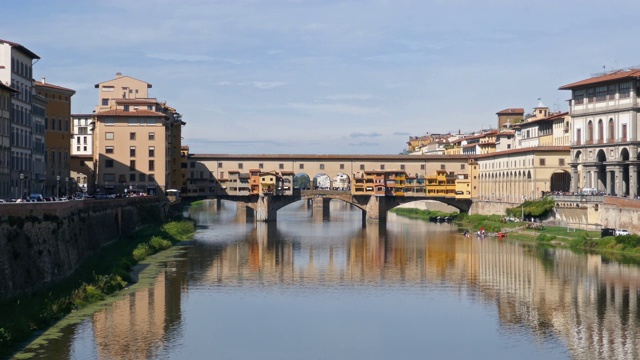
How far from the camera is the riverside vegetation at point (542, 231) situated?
6275 centimetres

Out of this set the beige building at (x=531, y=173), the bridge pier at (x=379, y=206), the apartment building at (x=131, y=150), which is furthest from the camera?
the bridge pier at (x=379, y=206)

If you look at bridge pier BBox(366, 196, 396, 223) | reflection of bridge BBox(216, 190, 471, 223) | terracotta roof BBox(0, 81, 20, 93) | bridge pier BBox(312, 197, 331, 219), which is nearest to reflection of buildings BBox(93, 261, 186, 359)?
terracotta roof BBox(0, 81, 20, 93)

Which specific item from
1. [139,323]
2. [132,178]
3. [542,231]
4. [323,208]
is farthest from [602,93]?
[323,208]

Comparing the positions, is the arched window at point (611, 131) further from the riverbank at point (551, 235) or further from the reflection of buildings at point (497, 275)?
the reflection of buildings at point (497, 275)

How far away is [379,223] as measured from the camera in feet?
340

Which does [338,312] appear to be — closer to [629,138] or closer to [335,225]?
[629,138]

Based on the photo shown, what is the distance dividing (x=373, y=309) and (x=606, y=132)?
47710 mm

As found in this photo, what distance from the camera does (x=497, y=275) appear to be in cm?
5266

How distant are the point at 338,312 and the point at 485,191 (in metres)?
70.5

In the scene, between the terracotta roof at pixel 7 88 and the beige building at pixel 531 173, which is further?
the beige building at pixel 531 173

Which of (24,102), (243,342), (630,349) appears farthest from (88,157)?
(630,349)

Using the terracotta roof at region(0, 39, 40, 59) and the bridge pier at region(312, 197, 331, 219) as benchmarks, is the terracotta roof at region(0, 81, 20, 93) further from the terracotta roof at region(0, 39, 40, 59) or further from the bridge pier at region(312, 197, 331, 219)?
the bridge pier at region(312, 197, 331, 219)

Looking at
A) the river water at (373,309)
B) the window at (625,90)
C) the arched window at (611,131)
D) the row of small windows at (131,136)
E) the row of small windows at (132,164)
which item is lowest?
the river water at (373,309)

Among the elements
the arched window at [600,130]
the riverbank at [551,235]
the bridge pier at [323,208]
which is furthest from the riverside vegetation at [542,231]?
the bridge pier at [323,208]
